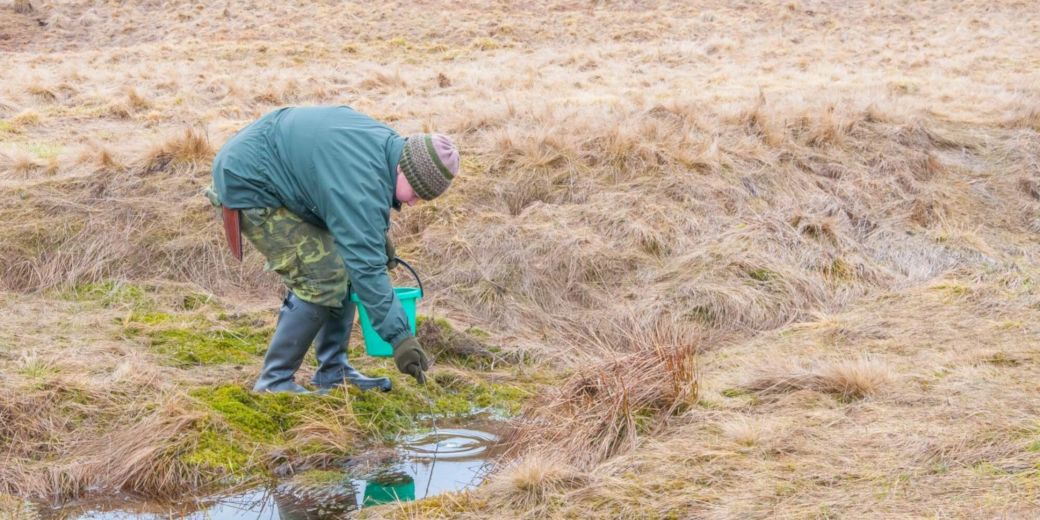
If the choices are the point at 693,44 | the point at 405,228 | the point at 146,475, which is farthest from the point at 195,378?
the point at 693,44

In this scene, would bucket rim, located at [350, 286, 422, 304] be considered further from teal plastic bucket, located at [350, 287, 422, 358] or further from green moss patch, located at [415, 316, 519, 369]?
green moss patch, located at [415, 316, 519, 369]

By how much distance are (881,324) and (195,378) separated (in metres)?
3.92

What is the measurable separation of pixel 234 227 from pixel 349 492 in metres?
1.32

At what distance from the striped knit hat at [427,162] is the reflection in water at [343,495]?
1.25 meters

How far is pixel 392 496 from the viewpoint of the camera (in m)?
4.22

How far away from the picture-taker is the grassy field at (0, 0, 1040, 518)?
396 centimetres

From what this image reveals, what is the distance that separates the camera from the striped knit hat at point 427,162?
4.29 metres

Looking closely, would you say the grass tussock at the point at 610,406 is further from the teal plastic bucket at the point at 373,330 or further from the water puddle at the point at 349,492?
the teal plastic bucket at the point at 373,330

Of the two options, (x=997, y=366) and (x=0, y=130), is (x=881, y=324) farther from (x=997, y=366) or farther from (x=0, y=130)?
(x=0, y=130)

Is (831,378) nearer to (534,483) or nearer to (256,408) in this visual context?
(534,483)

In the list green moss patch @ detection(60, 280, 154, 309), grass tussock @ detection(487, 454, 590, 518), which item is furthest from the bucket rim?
green moss patch @ detection(60, 280, 154, 309)

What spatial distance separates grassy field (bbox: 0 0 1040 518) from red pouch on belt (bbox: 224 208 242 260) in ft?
2.36

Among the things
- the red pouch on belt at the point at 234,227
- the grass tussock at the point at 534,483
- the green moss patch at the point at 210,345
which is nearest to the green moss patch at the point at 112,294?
the green moss patch at the point at 210,345

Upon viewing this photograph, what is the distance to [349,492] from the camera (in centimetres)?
425
